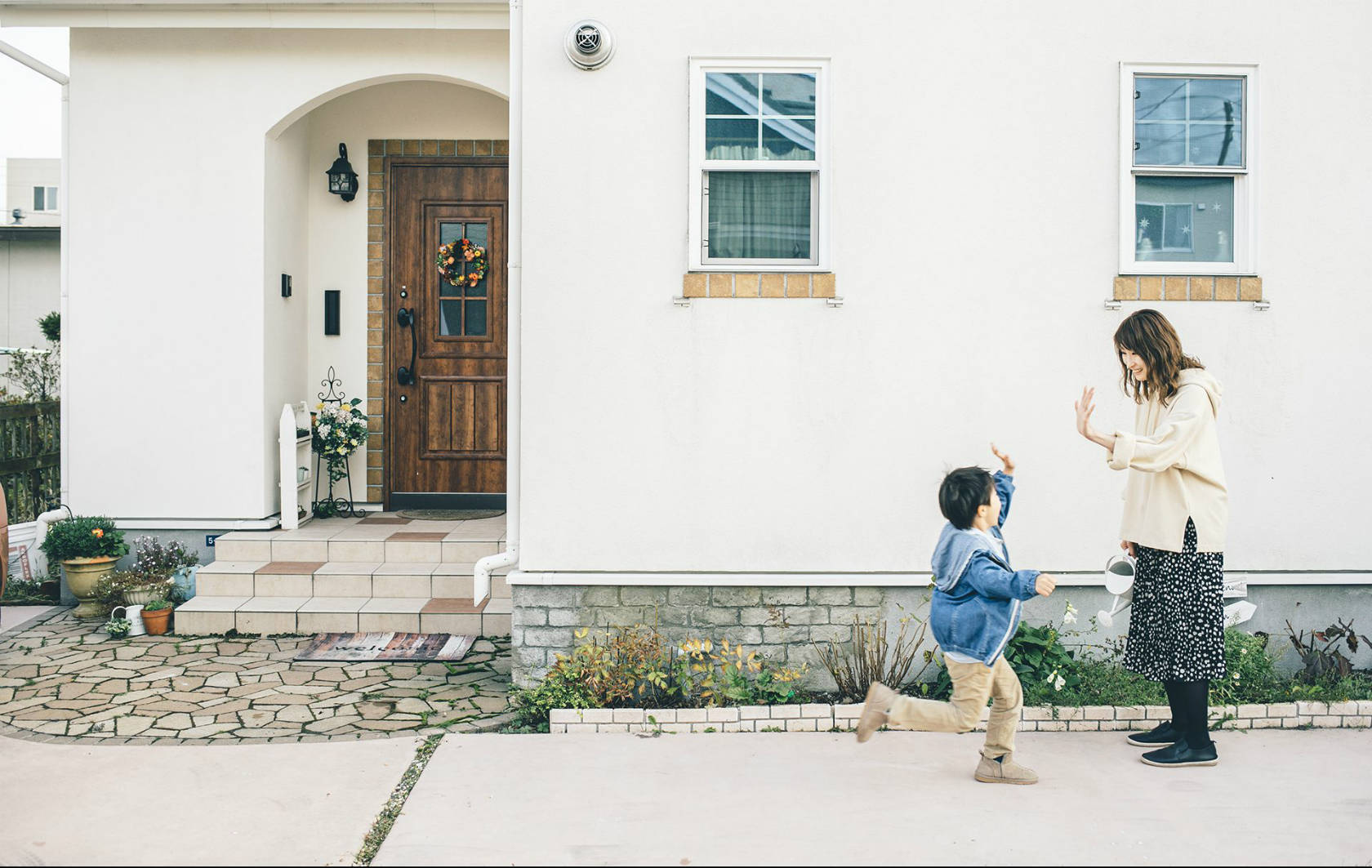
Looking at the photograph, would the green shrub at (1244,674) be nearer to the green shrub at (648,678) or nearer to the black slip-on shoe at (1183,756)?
the black slip-on shoe at (1183,756)

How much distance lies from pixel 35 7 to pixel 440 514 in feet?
14.1

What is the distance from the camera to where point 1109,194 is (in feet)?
17.1

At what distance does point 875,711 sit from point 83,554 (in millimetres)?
5520

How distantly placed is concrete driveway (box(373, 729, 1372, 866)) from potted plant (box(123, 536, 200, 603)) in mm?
3122

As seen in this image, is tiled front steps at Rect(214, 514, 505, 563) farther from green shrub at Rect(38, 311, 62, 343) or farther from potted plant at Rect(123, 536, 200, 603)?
green shrub at Rect(38, 311, 62, 343)

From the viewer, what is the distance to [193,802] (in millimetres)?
3965

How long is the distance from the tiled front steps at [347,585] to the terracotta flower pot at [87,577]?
69cm

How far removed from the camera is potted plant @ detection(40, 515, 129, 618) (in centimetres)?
689

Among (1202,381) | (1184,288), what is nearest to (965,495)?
(1202,381)

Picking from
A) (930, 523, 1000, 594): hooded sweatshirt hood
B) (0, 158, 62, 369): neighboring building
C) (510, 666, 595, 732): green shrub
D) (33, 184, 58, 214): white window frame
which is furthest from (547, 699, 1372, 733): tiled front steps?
(33, 184, 58, 214): white window frame

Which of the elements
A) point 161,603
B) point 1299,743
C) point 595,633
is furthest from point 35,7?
point 1299,743

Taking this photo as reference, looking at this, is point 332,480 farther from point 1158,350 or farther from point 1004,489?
point 1158,350

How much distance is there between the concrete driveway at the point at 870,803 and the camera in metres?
3.56

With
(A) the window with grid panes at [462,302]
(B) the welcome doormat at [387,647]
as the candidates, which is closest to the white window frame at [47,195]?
(A) the window with grid panes at [462,302]
